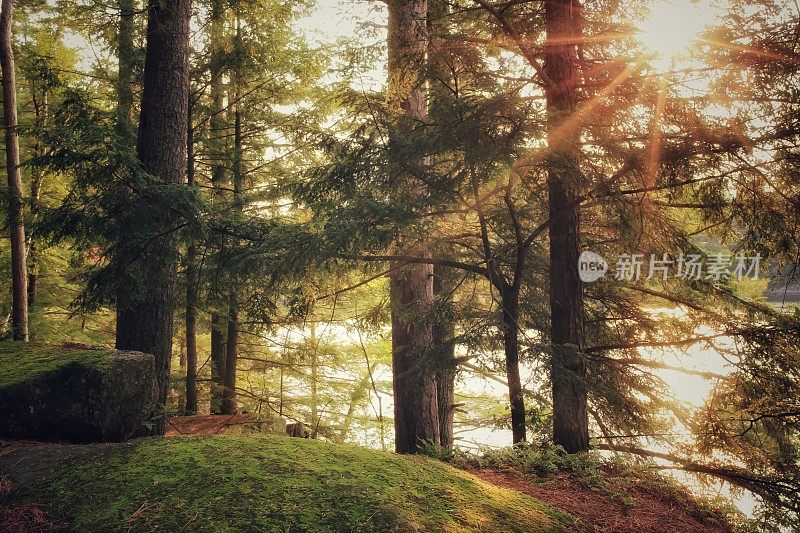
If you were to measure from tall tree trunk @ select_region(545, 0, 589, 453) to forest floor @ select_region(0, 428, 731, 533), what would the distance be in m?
2.24

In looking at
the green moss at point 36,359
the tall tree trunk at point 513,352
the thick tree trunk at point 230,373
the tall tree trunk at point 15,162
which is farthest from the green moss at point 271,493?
the tall tree trunk at point 15,162

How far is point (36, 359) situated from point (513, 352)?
5401 millimetres

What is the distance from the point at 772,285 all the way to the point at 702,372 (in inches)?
65.6

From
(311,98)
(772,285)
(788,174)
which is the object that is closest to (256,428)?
(311,98)

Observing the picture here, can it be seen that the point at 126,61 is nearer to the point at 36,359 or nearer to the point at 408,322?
the point at 36,359

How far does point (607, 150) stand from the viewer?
17.8ft

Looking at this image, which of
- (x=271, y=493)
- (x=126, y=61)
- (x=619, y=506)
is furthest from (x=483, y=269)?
(x=126, y=61)

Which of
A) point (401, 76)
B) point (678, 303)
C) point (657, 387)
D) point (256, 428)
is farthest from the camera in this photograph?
point (256, 428)

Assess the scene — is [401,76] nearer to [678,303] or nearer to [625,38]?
[625,38]

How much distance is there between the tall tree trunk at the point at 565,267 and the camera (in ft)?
19.0

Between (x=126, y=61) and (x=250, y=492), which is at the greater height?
(x=126, y=61)

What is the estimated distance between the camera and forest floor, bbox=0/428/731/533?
2.47 metres

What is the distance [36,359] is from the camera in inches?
182

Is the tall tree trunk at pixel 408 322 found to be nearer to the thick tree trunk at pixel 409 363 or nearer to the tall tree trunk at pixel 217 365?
the thick tree trunk at pixel 409 363
